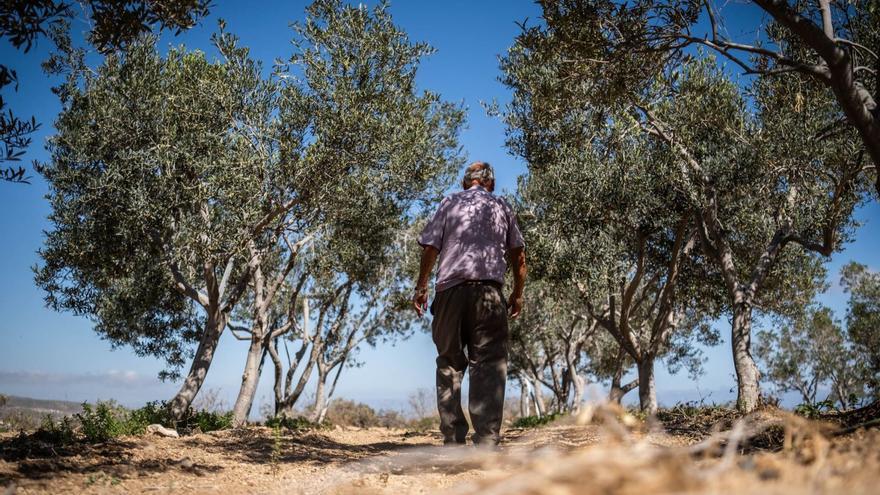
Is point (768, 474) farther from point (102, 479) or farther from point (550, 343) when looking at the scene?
point (550, 343)

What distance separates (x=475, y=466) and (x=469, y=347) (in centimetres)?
152

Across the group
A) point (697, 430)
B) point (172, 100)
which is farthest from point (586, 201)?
point (172, 100)

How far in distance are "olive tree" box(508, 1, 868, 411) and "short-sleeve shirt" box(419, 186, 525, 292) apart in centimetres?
264

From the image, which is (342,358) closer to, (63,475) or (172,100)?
(172,100)

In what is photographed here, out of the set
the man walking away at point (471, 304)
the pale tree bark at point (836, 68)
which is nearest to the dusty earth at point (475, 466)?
the man walking away at point (471, 304)

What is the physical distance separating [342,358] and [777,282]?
15.5 metres

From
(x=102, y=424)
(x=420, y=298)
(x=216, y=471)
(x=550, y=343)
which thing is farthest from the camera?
(x=550, y=343)

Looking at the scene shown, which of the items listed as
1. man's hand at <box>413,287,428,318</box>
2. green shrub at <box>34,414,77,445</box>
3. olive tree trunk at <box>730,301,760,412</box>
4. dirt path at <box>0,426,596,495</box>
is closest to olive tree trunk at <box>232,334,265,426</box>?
green shrub at <box>34,414,77,445</box>

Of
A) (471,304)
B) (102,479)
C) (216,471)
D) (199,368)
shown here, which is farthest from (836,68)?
(199,368)

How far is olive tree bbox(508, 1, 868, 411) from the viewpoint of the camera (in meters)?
7.36

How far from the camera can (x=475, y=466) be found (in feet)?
13.6

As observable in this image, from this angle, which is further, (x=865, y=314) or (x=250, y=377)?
(x=865, y=314)

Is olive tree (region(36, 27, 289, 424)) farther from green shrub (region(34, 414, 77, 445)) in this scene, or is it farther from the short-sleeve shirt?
the short-sleeve shirt

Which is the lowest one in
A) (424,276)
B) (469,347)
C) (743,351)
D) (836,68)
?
(469,347)
